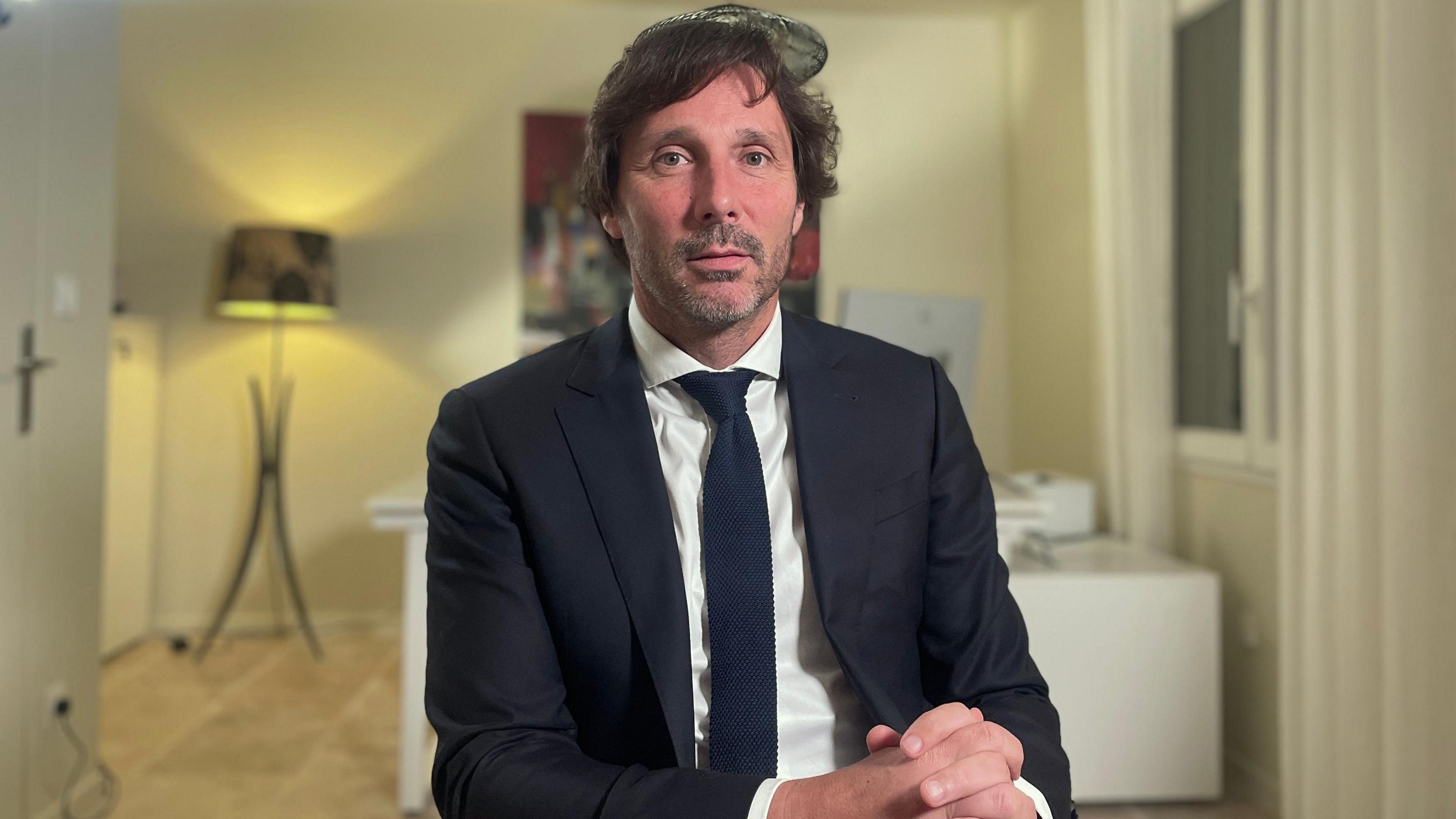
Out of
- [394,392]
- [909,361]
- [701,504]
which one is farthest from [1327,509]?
[394,392]

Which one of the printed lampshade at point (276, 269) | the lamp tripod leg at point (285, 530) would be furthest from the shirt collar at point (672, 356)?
the lamp tripod leg at point (285, 530)

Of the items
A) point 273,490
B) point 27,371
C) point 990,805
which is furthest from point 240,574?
point 990,805

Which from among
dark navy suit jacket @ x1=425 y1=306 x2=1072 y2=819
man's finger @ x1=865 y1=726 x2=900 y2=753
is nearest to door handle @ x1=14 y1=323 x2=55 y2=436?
dark navy suit jacket @ x1=425 y1=306 x2=1072 y2=819

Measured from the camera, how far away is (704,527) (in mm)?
1178

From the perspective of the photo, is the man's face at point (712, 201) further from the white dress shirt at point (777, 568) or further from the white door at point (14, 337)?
the white door at point (14, 337)

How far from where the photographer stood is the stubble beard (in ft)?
3.78

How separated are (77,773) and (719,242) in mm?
2439

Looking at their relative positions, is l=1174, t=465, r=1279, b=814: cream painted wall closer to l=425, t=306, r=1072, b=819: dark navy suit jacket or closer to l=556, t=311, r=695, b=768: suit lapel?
l=425, t=306, r=1072, b=819: dark navy suit jacket

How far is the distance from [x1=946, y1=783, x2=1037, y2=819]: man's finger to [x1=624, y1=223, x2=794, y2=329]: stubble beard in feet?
1.69

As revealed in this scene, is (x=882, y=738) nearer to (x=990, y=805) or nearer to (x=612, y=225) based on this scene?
(x=990, y=805)

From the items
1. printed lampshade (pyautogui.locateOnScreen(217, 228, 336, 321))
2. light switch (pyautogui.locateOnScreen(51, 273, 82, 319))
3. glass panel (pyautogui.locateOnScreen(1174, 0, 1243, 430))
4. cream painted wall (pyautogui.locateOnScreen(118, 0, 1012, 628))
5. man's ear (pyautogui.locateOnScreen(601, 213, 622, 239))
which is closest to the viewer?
man's ear (pyautogui.locateOnScreen(601, 213, 622, 239))

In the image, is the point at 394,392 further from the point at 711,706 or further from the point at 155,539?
the point at 711,706

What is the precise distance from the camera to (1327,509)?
2.32 meters

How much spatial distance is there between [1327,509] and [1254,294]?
0.75 meters
